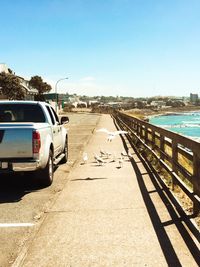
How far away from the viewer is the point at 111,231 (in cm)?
595

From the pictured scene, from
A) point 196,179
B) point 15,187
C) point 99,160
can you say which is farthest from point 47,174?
point 99,160

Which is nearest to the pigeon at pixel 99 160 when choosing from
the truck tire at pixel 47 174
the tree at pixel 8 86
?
the truck tire at pixel 47 174

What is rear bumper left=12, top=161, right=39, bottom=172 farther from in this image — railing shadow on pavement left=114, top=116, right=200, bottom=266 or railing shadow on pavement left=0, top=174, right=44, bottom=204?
railing shadow on pavement left=114, top=116, right=200, bottom=266

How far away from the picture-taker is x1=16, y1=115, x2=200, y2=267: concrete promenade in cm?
485

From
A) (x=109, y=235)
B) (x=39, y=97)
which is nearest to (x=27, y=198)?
(x=109, y=235)

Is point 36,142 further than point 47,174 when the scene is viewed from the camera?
No

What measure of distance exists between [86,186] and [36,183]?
51.5 inches

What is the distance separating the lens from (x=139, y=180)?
34.0 ft

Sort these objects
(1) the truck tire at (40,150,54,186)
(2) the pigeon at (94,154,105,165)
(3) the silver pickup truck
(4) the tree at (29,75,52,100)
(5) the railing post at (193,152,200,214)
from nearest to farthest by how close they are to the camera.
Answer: (5) the railing post at (193,152,200,214) < (3) the silver pickup truck < (1) the truck tire at (40,150,54,186) < (2) the pigeon at (94,154,105,165) < (4) the tree at (29,75,52,100)

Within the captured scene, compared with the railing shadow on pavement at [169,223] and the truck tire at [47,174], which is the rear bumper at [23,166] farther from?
the railing shadow on pavement at [169,223]

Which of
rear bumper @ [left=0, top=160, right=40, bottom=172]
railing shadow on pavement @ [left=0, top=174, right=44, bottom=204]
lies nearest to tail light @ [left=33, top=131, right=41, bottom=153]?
rear bumper @ [left=0, top=160, right=40, bottom=172]

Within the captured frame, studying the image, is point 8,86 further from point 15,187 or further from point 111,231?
point 111,231

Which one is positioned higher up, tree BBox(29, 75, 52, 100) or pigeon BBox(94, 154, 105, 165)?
tree BBox(29, 75, 52, 100)

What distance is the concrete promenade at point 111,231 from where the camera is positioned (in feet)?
15.9
